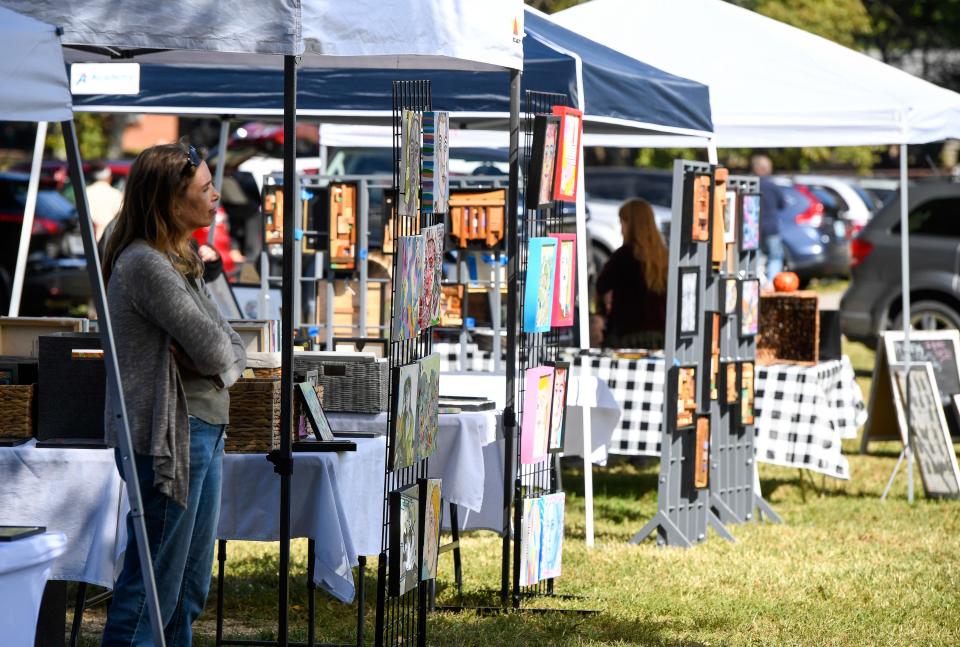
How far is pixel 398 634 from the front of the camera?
5.39 meters

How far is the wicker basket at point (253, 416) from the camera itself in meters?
4.62

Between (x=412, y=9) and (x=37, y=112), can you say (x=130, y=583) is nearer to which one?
(x=37, y=112)

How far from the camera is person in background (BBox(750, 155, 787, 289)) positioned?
15656 millimetres

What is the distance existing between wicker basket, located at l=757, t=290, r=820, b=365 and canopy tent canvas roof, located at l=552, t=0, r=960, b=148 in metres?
0.97

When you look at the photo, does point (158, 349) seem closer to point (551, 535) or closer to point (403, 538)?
point (403, 538)

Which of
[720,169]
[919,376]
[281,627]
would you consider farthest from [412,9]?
[919,376]

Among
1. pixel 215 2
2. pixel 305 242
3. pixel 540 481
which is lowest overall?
pixel 540 481

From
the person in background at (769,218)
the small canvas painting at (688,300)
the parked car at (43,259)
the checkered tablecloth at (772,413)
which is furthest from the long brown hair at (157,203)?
the parked car at (43,259)

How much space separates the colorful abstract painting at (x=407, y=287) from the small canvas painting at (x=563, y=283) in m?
1.51

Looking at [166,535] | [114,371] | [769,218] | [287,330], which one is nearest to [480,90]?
[287,330]

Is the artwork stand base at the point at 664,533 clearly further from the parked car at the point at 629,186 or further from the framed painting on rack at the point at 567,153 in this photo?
the parked car at the point at 629,186

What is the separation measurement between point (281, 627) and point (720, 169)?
388 cm

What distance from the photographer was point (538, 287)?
584 cm

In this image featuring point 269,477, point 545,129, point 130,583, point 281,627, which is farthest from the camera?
point 545,129
